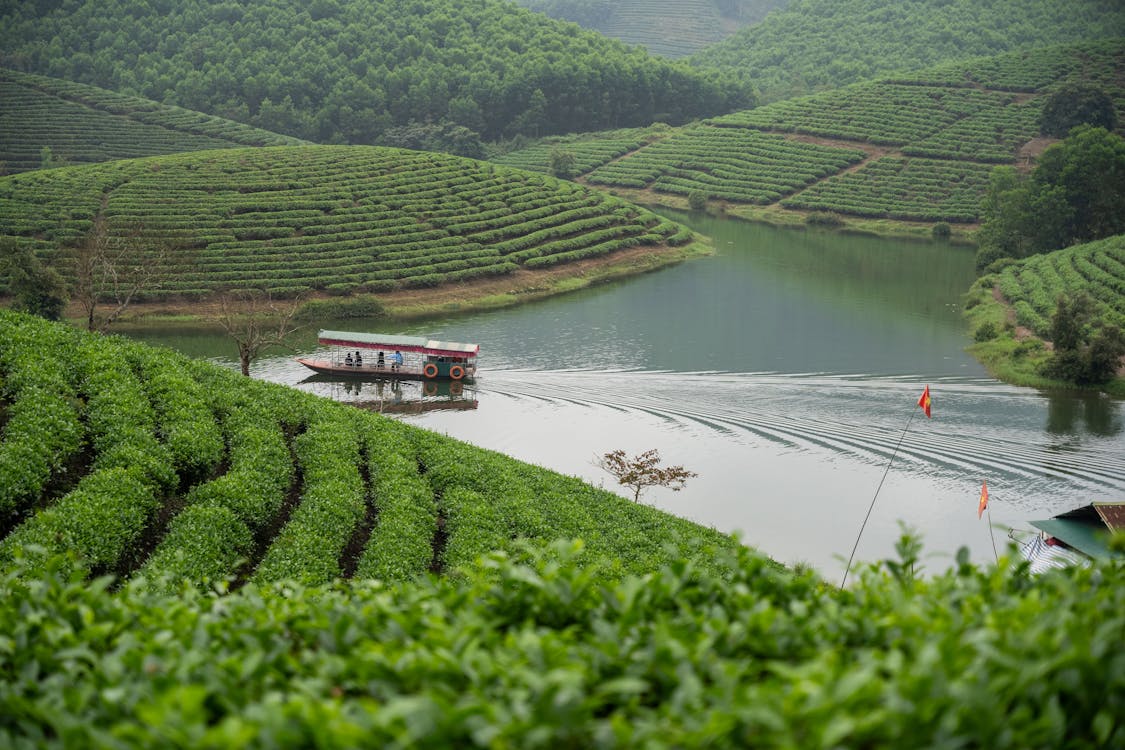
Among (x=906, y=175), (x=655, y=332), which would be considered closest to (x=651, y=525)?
(x=655, y=332)

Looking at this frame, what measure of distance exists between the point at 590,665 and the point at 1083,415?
29.8m

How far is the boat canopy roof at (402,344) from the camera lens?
1239 inches

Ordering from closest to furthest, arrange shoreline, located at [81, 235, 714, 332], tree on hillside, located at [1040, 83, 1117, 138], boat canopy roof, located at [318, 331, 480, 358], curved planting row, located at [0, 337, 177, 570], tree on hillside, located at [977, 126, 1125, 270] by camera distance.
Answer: curved planting row, located at [0, 337, 177, 570]
boat canopy roof, located at [318, 331, 480, 358]
shoreline, located at [81, 235, 714, 332]
tree on hillside, located at [977, 126, 1125, 270]
tree on hillside, located at [1040, 83, 1117, 138]

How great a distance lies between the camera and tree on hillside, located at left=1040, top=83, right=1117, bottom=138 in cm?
6781

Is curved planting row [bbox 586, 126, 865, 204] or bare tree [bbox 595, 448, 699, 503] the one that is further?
curved planting row [bbox 586, 126, 865, 204]

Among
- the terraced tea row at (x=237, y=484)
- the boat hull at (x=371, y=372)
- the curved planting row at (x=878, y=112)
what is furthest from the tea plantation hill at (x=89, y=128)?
the terraced tea row at (x=237, y=484)

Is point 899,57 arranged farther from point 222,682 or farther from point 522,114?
point 222,682

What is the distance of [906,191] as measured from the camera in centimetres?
6494

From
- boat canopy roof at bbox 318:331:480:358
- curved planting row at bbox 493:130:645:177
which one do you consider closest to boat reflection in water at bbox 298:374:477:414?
boat canopy roof at bbox 318:331:480:358

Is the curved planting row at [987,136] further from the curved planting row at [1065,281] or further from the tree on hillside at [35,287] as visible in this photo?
the tree on hillside at [35,287]

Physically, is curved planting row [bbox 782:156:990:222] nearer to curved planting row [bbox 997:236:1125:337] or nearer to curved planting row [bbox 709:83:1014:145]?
curved planting row [bbox 709:83:1014:145]

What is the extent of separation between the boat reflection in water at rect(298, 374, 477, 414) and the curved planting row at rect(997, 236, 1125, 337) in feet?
73.2

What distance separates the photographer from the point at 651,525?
17.2 m

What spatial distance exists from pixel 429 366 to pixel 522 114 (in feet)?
207
